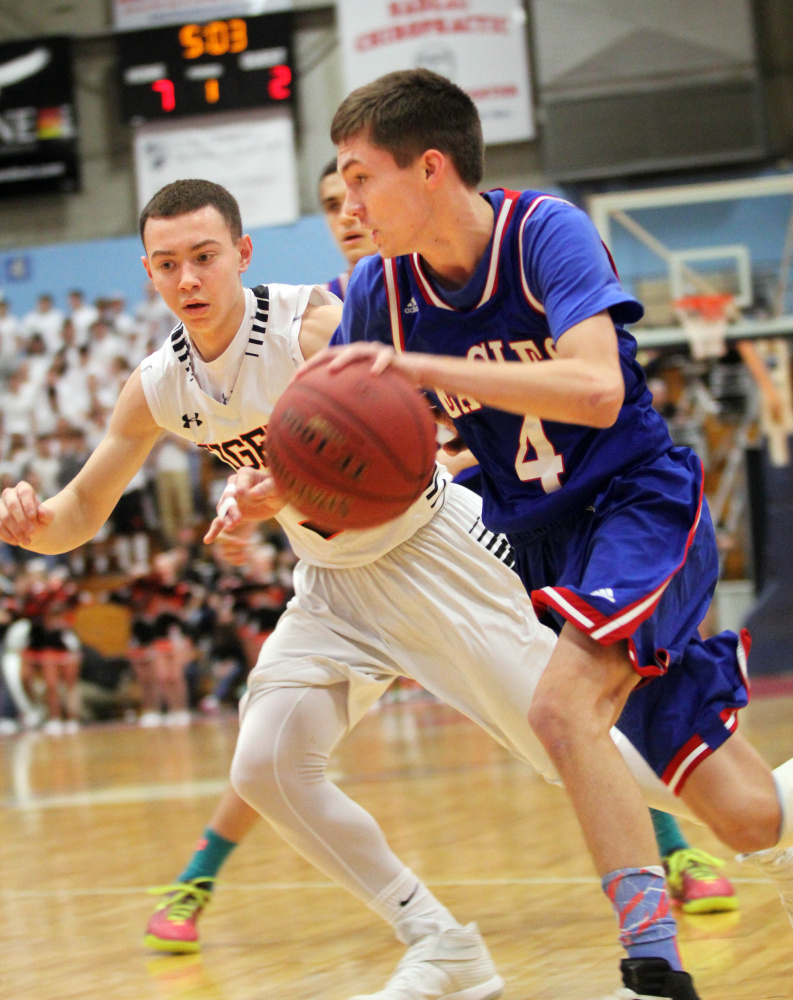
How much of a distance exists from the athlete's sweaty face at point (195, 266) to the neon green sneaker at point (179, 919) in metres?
1.75

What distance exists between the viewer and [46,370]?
16578mm

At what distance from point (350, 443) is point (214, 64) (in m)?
15.8

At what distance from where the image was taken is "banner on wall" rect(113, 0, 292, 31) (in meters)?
17.1

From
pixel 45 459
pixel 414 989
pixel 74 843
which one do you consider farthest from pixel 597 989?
pixel 45 459

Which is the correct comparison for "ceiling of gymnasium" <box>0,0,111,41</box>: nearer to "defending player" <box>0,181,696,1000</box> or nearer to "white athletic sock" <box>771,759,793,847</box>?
"defending player" <box>0,181,696,1000</box>

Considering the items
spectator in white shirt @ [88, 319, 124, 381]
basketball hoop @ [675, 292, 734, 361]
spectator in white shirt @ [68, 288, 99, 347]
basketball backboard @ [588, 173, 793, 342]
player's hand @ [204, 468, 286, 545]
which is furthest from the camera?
spectator in white shirt @ [68, 288, 99, 347]

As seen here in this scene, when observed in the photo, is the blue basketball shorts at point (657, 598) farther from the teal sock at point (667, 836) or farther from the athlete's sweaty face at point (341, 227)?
the athlete's sweaty face at point (341, 227)

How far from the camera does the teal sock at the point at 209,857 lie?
158 inches

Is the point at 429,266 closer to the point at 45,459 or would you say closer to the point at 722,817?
the point at 722,817

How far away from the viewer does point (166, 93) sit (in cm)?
1728

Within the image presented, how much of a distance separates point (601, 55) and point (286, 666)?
1404 centimetres

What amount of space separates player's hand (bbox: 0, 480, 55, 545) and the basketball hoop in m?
11.3

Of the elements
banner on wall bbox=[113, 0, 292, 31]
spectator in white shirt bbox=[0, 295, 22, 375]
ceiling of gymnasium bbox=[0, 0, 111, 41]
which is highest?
ceiling of gymnasium bbox=[0, 0, 111, 41]

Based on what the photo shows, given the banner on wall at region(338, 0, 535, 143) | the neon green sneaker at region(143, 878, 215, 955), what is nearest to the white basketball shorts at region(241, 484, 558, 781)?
the neon green sneaker at region(143, 878, 215, 955)
